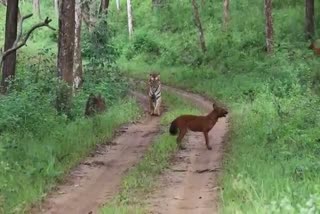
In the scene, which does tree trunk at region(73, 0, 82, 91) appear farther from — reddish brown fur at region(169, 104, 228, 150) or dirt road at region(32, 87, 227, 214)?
reddish brown fur at region(169, 104, 228, 150)

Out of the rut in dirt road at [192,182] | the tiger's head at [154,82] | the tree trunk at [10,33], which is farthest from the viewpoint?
the tiger's head at [154,82]

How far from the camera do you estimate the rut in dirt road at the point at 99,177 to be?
8781 mm

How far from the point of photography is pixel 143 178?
10109 mm

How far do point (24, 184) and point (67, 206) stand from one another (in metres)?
1.03

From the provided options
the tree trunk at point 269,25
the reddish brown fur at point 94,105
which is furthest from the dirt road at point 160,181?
the tree trunk at point 269,25

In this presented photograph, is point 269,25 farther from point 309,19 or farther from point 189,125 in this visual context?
point 189,125

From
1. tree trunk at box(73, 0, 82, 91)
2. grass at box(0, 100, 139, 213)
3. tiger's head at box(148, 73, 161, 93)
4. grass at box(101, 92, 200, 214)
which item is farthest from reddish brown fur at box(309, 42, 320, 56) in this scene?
grass at box(0, 100, 139, 213)

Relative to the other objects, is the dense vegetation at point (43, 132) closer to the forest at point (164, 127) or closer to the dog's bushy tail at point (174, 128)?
the forest at point (164, 127)

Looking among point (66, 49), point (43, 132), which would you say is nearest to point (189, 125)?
point (43, 132)

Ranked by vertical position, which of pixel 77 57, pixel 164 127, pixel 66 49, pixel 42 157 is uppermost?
pixel 66 49

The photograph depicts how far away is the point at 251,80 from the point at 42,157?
13.9 metres

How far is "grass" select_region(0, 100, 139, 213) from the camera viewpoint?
8.91 m

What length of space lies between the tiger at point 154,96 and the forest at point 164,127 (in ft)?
1.65

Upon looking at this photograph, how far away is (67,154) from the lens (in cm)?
1184
